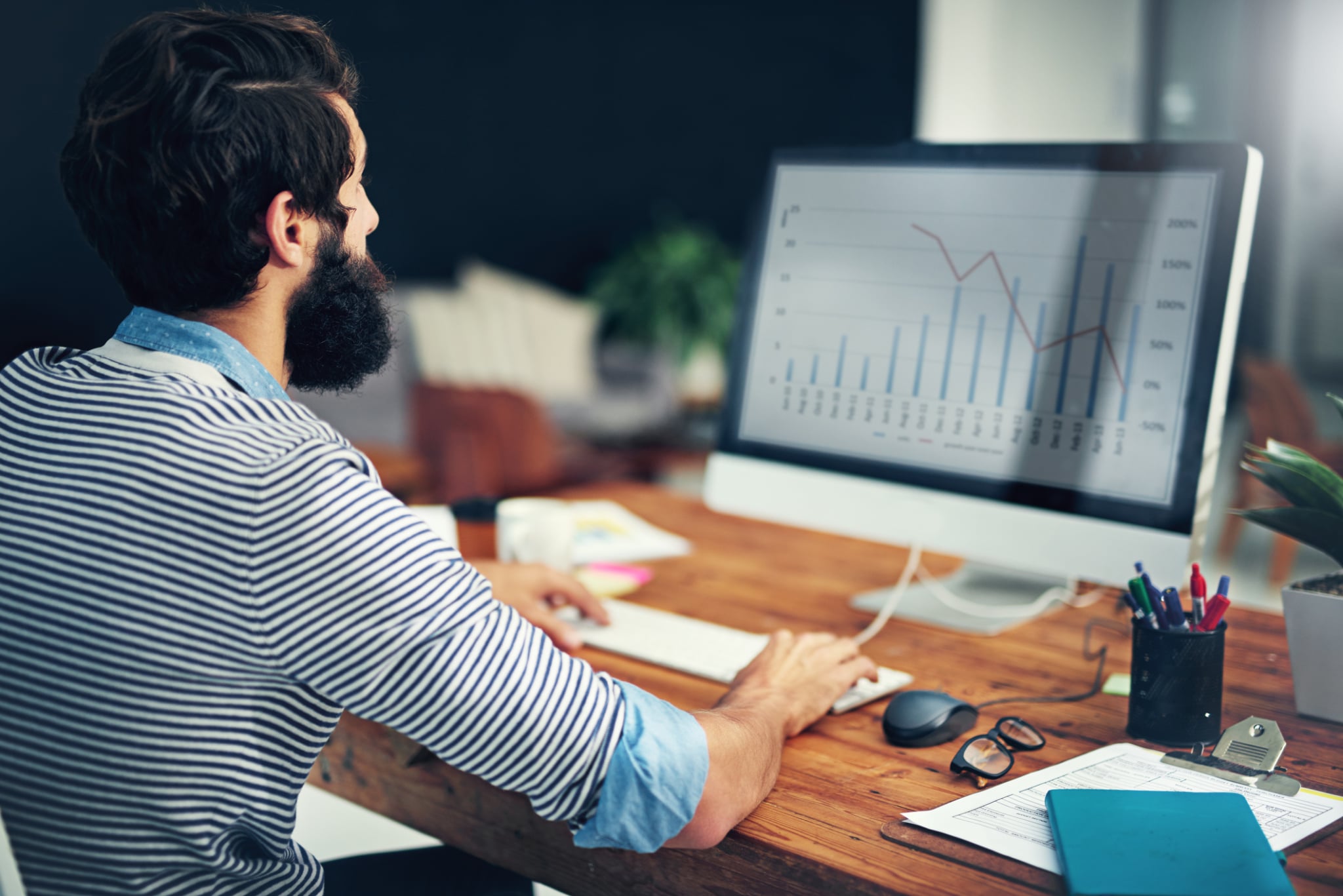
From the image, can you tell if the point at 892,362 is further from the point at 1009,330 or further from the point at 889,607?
the point at 889,607

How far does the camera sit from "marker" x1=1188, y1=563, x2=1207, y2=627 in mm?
924

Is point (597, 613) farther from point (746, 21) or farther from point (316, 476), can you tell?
point (746, 21)

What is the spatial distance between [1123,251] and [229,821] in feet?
3.22

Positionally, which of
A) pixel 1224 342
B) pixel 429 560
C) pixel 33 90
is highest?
pixel 33 90

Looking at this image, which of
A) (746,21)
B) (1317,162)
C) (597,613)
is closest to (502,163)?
(746,21)

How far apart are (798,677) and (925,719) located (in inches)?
4.8

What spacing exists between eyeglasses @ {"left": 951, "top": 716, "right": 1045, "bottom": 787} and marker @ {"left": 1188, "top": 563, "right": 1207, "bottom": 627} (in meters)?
0.17

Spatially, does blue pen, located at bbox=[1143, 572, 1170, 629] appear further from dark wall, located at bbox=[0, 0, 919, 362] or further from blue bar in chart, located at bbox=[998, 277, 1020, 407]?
dark wall, located at bbox=[0, 0, 919, 362]

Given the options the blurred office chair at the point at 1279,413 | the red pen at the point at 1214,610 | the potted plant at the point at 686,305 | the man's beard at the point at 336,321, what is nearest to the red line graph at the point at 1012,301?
the red pen at the point at 1214,610

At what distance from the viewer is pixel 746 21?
5.71 metres

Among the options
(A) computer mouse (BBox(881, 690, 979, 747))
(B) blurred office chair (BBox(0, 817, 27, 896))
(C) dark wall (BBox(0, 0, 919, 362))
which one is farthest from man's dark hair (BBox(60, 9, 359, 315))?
(C) dark wall (BBox(0, 0, 919, 362))

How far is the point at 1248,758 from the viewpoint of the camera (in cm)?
86

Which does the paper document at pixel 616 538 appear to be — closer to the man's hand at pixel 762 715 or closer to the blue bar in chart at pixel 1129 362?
the man's hand at pixel 762 715

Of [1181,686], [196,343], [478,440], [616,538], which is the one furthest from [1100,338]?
[478,440]
